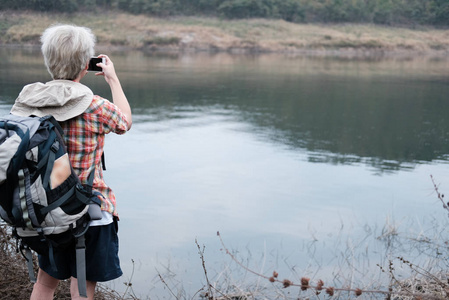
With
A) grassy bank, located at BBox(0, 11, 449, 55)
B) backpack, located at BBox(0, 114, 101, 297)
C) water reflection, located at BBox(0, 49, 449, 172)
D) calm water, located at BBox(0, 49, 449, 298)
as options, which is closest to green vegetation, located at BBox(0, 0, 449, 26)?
grassy bank, located at BBox(0, 11, 449, 55)

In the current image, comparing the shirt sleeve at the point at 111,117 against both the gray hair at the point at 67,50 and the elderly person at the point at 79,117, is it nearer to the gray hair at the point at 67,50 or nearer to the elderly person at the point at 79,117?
the elderly person at the point at 79,117

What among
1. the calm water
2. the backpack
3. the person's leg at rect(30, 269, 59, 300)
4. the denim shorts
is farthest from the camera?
the calm water

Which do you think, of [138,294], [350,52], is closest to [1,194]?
[138,294]

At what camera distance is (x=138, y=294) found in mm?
4668

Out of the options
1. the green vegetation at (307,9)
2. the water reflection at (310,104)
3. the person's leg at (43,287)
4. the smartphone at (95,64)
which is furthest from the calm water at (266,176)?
the green vegetation at (307,9)

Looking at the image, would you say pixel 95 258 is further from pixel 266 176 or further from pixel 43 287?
pixel 266 176

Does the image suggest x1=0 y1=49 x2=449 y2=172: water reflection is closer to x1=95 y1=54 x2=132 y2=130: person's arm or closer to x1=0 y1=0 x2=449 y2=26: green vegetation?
x1=95 y1=54 x2=132 y2=130: person's arm

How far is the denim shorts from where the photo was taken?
89.7 inches

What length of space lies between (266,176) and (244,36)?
36705mm

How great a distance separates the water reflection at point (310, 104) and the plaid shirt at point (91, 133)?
7.55 meters

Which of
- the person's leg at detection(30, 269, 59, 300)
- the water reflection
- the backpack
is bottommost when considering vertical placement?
the water reflection

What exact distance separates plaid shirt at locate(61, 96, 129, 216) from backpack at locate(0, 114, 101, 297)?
0.07 meters

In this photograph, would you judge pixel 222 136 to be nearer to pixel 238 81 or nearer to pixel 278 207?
pixel 278 207

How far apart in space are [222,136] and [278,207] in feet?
13.8
